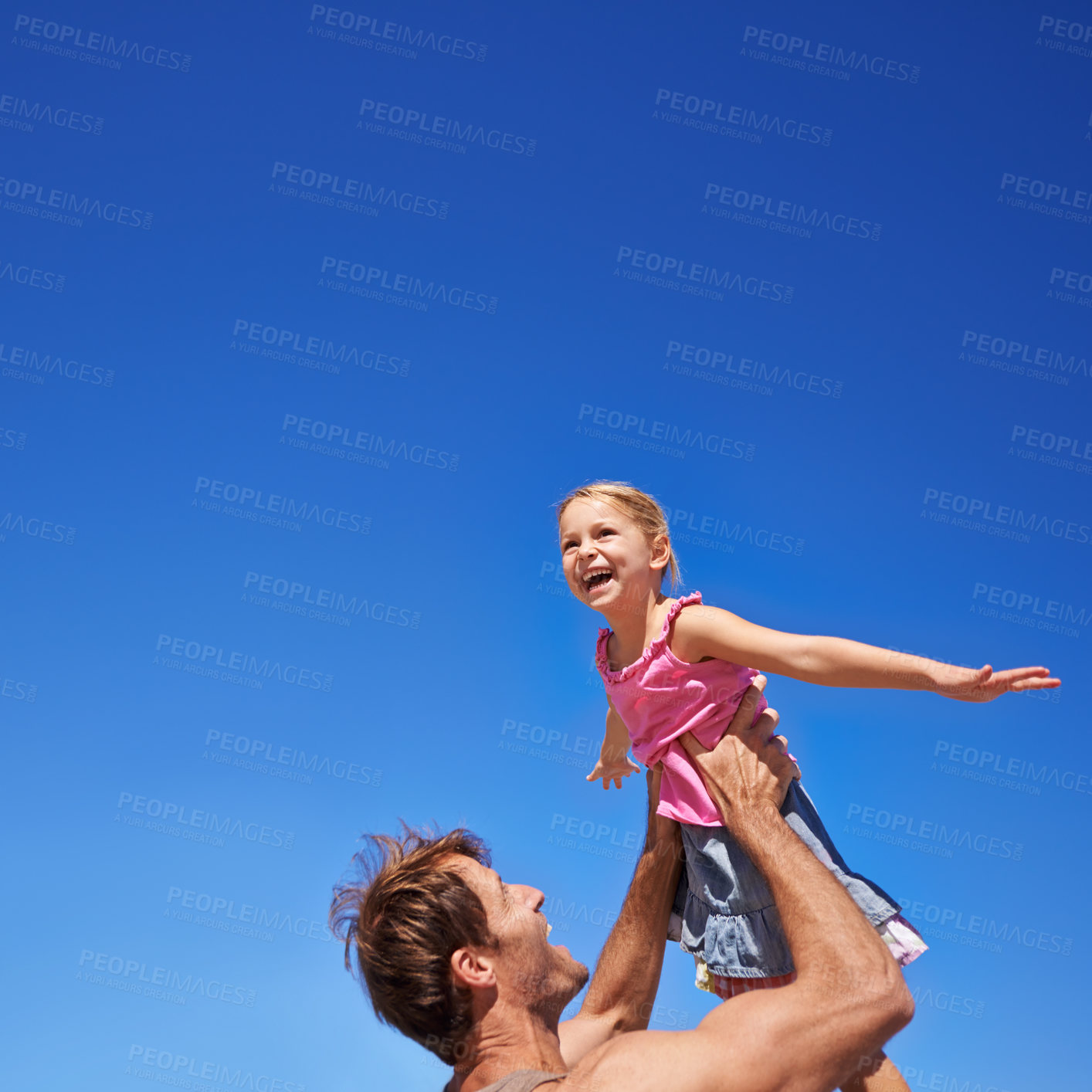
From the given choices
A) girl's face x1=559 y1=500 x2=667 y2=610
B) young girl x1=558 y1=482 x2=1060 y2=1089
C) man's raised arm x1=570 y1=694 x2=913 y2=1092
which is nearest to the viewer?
man's raised arm x1=570 y1=694 x2=913 y2=1092

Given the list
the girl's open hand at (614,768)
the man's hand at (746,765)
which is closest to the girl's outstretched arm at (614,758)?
the girl's open hand at (614,768)

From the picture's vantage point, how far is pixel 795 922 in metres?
2.48

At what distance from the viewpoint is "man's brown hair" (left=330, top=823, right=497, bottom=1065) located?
2.85 metres

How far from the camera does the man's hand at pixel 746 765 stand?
3006mm

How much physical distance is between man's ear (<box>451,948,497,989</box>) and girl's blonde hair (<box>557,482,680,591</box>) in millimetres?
1768

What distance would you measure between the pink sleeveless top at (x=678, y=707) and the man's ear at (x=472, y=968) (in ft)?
2.96

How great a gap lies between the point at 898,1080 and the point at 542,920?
1335 mm

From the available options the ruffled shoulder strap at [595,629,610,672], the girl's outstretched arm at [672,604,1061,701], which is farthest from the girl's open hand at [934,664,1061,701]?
the ruffled shoulder strap at [595,629,610,672]

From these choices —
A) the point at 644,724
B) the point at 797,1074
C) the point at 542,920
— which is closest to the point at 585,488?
the point at 644,724

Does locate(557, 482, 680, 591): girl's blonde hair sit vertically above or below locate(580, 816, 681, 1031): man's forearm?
above

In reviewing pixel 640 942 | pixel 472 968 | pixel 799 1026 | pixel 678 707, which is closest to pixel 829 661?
pixel 678 707

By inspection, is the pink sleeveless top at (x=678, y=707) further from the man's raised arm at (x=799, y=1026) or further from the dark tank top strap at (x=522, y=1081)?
the dark tank top strap at (x=522, y=1081)

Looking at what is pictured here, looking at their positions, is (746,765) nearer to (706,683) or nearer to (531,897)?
(706,683)

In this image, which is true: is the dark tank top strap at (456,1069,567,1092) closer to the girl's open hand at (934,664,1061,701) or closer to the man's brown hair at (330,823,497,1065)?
the man's brown hair at (330,823,497,1065)
